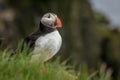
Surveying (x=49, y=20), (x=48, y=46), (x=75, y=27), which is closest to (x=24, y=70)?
(x=48, y=46)

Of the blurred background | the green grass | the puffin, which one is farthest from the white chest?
the blurred background

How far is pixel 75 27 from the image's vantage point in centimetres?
2920

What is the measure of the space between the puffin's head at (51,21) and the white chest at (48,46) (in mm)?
141

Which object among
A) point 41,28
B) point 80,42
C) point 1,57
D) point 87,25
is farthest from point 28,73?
point 87,25

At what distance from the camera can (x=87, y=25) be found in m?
30.1

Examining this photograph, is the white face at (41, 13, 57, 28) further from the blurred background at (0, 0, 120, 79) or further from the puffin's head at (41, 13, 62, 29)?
the blurred background at (0, 0, 120, 79)

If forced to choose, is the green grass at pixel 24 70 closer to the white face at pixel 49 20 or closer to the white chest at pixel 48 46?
the white chest at pixel 48 46

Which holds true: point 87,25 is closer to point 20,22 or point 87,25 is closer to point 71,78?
point 20,22

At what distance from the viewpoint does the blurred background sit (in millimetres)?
26484

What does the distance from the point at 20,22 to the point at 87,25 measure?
14.2 feet

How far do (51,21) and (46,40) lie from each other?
29 cm

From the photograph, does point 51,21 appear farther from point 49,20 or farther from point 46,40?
point 46,40

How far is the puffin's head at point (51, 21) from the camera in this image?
28.3 feet

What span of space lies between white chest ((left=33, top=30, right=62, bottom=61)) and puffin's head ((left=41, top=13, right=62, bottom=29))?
141mm
